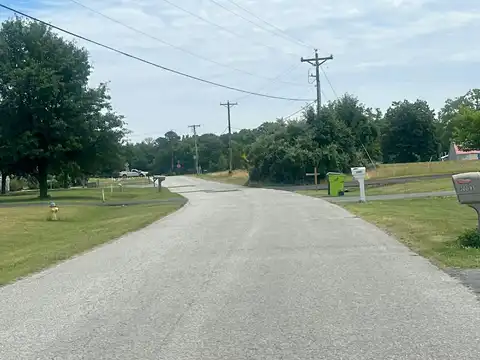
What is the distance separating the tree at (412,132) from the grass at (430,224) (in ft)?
252

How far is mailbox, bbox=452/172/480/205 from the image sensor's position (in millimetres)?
13164

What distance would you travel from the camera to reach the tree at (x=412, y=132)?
105812mm

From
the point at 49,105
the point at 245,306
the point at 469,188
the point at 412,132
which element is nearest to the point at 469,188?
the point at 469,188

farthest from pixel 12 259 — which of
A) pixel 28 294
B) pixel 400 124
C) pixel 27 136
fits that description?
pixel 400 124

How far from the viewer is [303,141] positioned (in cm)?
6000

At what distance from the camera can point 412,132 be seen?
105938mm

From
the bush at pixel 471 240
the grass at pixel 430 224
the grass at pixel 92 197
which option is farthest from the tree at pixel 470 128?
the bush at pixel 471 240

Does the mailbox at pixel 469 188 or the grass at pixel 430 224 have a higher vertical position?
the mailbox at pixel 469 188

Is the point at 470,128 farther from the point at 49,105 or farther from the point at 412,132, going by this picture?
the point at 412,132

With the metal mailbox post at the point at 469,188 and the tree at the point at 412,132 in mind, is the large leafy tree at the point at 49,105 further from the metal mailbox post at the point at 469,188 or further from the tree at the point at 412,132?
the tree at the point at 412,132

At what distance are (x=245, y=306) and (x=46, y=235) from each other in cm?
1599

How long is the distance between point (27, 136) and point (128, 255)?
116 feet

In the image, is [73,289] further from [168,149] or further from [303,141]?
[168,149]

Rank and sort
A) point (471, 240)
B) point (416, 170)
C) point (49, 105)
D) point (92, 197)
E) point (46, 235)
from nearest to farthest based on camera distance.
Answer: point (471, 240), point (46, 235), point (49, 105), point (92, 197), point (416, 170)
